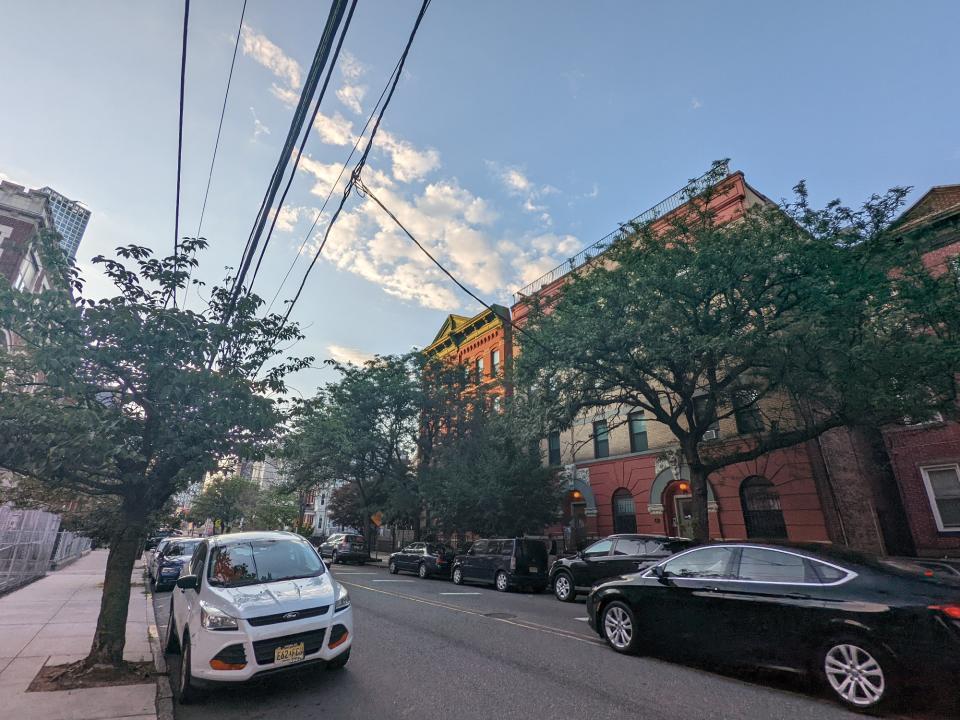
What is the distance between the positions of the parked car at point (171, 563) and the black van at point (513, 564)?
30.4 ft

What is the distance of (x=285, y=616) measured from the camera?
5078 mm

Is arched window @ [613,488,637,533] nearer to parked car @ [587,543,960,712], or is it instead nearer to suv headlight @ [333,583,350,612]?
parked car @ [587,543,960,712]

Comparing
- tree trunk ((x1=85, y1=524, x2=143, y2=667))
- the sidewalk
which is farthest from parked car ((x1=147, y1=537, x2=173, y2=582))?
tree trunk ((x1=85, y1=524, x2=143, y2=667))

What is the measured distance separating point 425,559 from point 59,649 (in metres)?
14.3

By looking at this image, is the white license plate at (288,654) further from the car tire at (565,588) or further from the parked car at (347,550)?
the parked car at (347,550)

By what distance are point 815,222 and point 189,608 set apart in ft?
51.4

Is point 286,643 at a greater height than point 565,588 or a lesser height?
greater

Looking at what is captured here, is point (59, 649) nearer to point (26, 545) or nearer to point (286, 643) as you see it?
point (286, 643)

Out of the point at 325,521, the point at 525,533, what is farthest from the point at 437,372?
the point at 325,521

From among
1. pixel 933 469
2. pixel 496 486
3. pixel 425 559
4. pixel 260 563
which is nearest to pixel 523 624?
pixel 260 563

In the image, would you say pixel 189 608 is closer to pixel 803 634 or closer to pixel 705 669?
pixel 705 669

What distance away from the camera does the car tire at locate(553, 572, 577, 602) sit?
1300 centimetres

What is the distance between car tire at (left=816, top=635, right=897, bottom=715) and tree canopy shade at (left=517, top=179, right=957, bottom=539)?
7.58 meters

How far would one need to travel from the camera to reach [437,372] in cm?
2812
